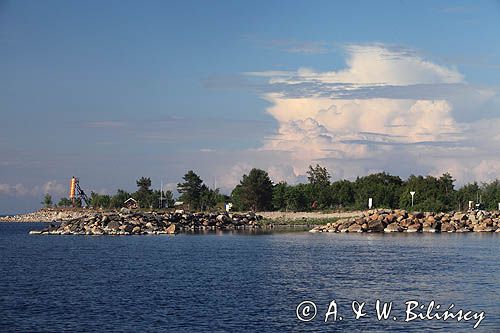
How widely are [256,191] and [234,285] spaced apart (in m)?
97.4

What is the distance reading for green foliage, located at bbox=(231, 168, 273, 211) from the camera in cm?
13775

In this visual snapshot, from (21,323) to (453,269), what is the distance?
2913 cm

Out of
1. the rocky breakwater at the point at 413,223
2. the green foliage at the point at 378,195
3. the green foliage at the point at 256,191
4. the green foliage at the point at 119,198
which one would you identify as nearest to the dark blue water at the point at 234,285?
the rocky breakwater at the point at 413,223

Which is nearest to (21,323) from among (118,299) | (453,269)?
(118,299)

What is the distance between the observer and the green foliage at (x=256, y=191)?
137750mm

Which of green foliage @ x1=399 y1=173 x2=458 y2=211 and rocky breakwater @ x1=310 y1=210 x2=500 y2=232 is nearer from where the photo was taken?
rocky breakwater @ x1=310 y1=210 x2=500 y2=232

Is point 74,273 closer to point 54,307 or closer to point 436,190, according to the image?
point 54,307

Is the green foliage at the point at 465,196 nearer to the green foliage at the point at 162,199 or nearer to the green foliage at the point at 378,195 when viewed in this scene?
the green foliage at the point at 378,195

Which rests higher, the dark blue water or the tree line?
the tree line

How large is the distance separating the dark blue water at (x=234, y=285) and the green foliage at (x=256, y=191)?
224ft

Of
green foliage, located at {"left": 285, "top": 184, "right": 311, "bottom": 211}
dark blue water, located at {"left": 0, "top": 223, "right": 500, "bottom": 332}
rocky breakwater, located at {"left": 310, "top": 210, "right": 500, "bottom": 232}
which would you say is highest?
green foliage, located at {"left": 285, "top": 184, "right": 311, "bottom": 211}

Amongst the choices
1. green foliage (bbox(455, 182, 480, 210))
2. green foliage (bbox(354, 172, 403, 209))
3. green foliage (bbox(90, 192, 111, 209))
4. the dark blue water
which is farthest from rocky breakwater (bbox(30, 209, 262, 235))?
green foliage (bbox(90, 192, 111, 209))

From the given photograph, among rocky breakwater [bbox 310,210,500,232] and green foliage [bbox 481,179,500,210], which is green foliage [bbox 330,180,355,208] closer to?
green foliage [bbox 481,179,500,210]

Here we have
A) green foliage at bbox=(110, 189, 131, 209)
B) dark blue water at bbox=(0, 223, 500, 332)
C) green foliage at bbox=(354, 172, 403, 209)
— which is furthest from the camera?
green foliage at bbox=(110, 189, 131, 209)
